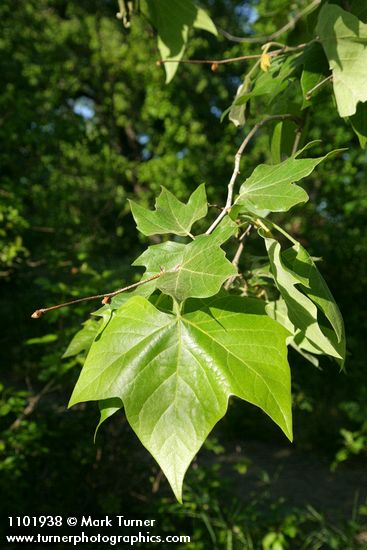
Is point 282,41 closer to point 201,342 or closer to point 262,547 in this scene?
point 201,342

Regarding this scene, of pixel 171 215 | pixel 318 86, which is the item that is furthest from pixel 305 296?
pixel 318 86

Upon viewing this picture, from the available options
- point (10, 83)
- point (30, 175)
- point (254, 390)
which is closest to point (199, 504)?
point (30, 175)

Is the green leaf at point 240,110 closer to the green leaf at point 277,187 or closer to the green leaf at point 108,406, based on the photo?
the green leaf at point 277,187

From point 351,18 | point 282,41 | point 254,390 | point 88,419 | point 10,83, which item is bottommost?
point 88,419

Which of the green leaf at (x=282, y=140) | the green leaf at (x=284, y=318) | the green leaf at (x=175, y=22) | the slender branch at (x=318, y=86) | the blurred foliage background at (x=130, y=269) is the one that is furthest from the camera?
the blurred foliage background at (x=130, y=269)

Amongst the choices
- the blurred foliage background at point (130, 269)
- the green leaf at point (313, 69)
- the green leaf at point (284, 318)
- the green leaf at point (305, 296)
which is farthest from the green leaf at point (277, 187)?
the blurred foliage background at point (130, 269)

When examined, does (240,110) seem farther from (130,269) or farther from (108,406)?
(130,269)
